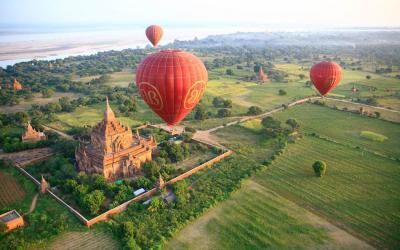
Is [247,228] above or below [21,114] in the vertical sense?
below

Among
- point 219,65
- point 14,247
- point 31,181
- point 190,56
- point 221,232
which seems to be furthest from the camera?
point 219,65

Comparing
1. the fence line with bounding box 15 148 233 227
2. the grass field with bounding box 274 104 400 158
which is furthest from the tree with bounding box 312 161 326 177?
the grass field with bounding box 274 104 400 158

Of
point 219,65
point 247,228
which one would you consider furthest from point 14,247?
point 219,65

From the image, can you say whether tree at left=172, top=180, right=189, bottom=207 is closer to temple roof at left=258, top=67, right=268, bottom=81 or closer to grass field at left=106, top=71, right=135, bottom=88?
grass field at left=106, top=71, right=135, bottom=88

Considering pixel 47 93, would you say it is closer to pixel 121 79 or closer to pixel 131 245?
pixel 121 79

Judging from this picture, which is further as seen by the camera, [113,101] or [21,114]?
[113,101]

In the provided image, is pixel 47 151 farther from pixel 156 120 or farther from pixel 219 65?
pixel 219 65

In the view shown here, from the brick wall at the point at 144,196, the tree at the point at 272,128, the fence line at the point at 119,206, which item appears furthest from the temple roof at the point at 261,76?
the fence line at the point at 119,206
